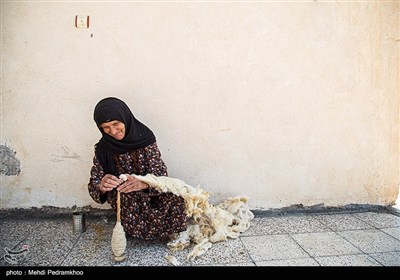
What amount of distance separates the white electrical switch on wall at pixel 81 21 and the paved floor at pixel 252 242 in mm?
1745

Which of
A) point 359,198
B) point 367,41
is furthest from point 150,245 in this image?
point 367,41

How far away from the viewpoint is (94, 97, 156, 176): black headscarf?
7.09 ft

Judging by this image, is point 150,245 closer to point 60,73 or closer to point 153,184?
point 153,184

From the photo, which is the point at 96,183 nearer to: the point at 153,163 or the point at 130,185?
the point at 130,185

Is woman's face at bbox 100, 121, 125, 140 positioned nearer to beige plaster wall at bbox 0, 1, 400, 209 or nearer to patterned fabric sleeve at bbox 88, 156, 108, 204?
patterned fabric sleeve at bbox 88, 156, 108, 204

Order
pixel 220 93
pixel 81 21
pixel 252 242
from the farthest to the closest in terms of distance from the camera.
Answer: pixel 220 93, pixel 81 21, pixel 252 242

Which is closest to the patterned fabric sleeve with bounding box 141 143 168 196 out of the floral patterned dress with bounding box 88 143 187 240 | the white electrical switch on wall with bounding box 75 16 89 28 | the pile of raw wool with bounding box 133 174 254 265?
the floral patterned dress with bounding box 88 143 187 240

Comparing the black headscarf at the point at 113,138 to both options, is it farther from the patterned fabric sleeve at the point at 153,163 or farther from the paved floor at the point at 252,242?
the paved floor at the point at 252,242

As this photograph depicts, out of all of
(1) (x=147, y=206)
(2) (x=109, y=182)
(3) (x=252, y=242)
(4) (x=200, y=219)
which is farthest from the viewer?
(4) (x=200, y=219)

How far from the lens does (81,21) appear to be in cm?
277

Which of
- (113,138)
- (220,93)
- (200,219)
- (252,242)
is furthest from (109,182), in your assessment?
(220,93)

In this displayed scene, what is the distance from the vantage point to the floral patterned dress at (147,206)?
2.26m

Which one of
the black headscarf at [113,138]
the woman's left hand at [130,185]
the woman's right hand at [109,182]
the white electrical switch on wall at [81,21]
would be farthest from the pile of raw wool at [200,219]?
the white electrical switch on wall at [81,21]

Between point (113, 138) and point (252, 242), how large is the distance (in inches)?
53.6
